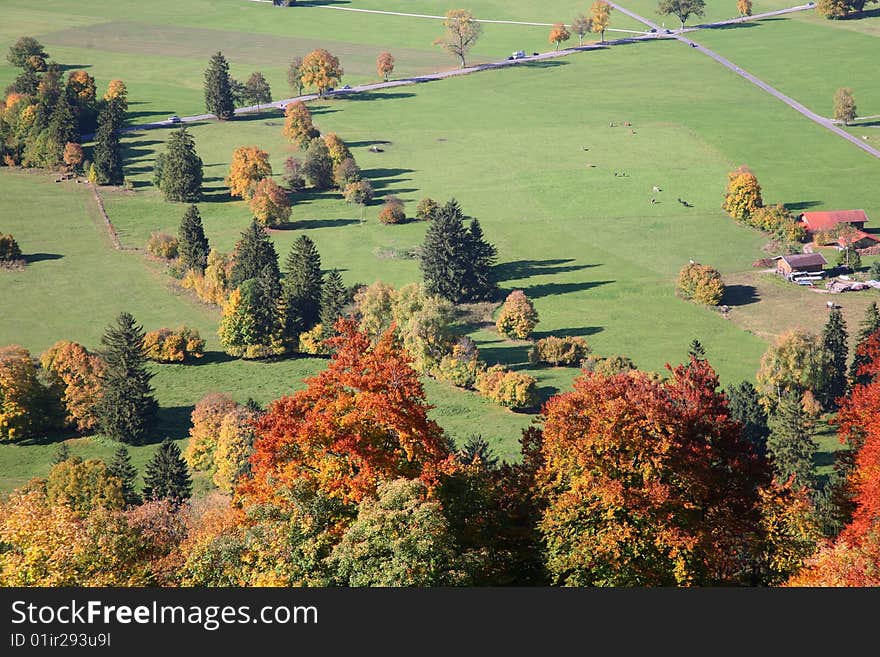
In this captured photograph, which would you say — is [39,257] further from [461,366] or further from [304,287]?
[461,366]

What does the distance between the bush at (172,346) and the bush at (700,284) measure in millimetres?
57755

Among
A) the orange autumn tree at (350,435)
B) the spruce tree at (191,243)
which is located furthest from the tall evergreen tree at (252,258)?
the orange autumn tree at (350,435)

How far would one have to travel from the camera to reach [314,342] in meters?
136

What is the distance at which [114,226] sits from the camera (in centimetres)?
18150

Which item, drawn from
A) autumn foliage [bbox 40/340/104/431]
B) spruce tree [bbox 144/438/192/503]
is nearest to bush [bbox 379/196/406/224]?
autumn foliage [bbox 40/340/104/431]

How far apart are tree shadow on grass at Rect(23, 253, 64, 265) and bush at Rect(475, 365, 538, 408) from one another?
7432 centimetres

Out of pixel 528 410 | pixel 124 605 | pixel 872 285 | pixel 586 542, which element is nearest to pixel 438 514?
pixel 586 542

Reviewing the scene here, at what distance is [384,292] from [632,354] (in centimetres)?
2868

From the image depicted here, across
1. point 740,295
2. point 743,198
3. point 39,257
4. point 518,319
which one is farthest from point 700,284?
point 39,257

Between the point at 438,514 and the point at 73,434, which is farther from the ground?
the point at 438,514

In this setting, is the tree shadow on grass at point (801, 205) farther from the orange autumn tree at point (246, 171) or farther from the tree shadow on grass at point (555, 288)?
the orange autumn tree at point (246, 171)

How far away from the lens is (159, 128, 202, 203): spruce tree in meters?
191

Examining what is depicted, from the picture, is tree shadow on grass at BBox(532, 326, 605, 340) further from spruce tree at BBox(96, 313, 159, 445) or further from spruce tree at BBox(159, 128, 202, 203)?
spruce tree at BBox(159, 128, 202, 203)

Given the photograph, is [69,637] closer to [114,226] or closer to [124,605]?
[124,605]
